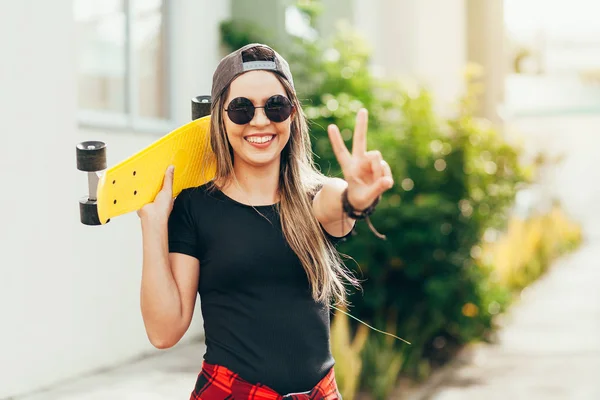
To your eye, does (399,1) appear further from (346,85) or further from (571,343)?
(571,343)

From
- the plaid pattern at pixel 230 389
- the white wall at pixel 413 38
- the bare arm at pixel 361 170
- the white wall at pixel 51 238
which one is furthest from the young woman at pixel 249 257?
the white wall at pixel 413 38

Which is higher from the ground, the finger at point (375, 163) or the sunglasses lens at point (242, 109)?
the sunglasses lens at point (242, 109)

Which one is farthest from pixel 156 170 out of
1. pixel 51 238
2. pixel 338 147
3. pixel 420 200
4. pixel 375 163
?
pixel 420 200

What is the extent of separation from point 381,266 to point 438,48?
683 cm

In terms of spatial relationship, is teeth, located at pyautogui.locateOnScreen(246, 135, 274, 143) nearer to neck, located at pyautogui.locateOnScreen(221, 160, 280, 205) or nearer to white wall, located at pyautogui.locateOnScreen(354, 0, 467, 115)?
neck, located at pyautogui.locateOnScreen(221, 160, 280, 205)

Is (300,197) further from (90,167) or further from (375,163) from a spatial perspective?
(90,167)

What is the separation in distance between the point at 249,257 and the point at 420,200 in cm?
596

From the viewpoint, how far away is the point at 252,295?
89.8 inches

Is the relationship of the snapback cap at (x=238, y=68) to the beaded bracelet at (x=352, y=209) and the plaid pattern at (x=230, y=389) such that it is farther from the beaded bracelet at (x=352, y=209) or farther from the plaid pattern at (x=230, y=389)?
the plaid pattern at (x=230, y=389)

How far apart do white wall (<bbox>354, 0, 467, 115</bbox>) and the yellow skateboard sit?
649cm

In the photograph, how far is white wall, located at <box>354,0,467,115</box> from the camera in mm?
11188

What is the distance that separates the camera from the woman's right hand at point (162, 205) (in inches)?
89.2

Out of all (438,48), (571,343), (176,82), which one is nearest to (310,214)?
(176,82)

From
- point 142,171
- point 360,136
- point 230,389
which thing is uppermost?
point 360,136
